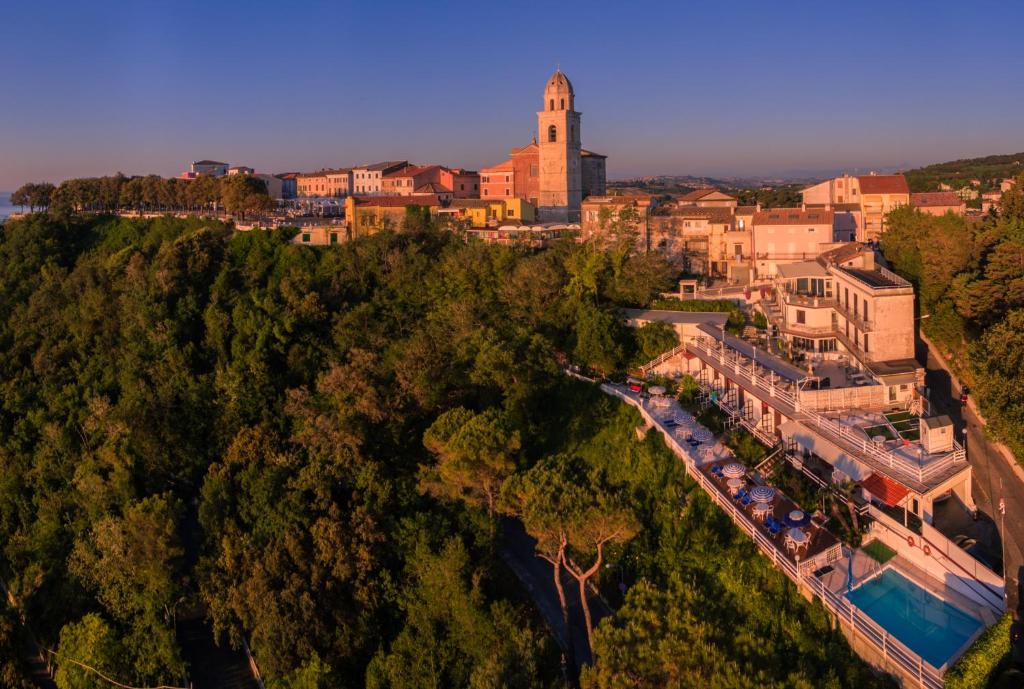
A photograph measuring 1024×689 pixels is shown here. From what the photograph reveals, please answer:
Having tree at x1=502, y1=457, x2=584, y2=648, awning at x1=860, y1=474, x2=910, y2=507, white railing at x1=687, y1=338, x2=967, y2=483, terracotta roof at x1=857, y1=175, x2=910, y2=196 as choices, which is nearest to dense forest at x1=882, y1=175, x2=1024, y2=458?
white railing at x1=687, y1=338, x2=967, y2=483

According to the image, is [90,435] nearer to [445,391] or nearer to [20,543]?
[20,543]

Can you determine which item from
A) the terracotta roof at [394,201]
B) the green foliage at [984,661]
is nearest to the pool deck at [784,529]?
the green foliage at [984,661]

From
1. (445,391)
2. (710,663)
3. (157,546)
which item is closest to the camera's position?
(710,663)

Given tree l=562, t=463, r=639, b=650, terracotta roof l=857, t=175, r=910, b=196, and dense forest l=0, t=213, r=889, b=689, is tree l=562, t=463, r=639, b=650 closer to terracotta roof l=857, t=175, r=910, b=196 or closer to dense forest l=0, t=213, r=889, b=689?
dense forest l=0, t=213, r=889, b=689

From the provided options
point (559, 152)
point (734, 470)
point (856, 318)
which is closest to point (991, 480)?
point (734, 470)

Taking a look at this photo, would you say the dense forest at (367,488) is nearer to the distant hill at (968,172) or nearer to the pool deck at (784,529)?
the pool deck at (784,529)

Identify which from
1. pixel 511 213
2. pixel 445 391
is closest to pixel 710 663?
pixel 445 391
